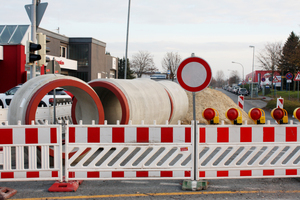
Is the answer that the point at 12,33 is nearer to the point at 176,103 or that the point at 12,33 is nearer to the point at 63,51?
the point at 63,51

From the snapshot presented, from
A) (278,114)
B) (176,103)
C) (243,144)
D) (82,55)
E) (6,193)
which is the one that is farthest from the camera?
(82,55)

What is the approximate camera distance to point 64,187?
16.4 feet

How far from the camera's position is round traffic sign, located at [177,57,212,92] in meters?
5.24

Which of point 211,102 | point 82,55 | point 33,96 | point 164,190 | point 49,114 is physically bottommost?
point 164,190

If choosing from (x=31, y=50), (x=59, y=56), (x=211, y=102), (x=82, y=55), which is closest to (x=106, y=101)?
(x=31, y=50)

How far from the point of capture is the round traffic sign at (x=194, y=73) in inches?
206

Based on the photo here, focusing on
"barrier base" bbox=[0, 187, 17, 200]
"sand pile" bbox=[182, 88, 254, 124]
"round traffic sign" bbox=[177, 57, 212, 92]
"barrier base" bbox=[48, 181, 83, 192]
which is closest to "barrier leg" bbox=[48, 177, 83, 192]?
"barrier base" bbox=[48, 181, 83, 192]

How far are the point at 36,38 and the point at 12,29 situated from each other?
86.8 feet

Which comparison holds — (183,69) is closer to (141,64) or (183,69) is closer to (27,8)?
(27,8)

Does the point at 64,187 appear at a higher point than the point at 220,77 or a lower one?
lower

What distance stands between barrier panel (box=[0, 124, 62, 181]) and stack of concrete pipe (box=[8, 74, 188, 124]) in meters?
1.38

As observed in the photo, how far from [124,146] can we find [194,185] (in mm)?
1354

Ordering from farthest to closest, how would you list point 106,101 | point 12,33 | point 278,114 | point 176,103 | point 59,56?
point 59,56 < point 12,33 < point 176,103 < point 106,101 < point 278,114

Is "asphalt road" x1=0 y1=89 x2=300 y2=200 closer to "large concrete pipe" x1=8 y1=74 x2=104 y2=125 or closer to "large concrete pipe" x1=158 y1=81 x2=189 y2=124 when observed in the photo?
"large concrete pipe" x1=8 y1=74 x2=104 y2=125
